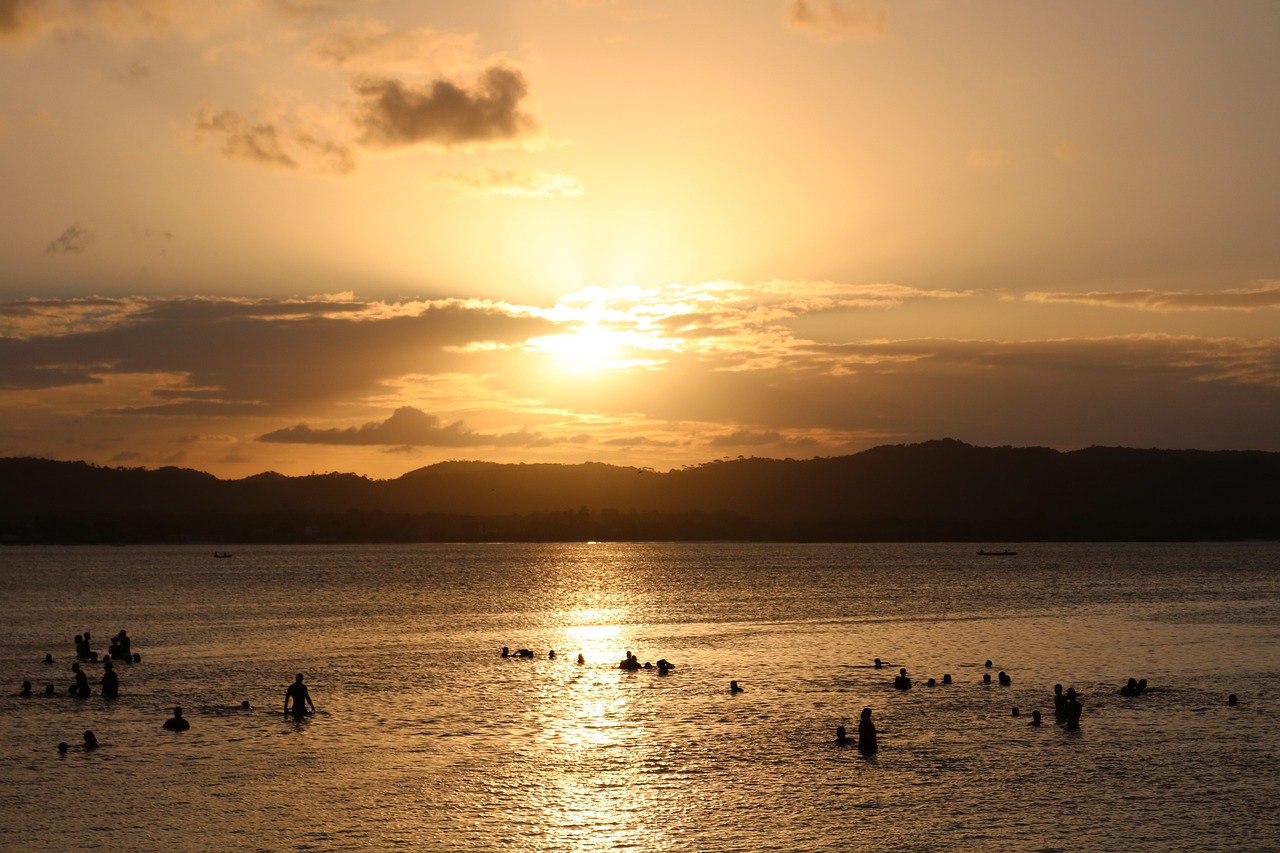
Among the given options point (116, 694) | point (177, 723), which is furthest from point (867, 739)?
point (116, 694)

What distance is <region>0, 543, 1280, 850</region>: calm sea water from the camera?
33.9 m

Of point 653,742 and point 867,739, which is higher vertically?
point 867,739

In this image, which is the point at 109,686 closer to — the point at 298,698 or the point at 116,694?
the point at 116,694

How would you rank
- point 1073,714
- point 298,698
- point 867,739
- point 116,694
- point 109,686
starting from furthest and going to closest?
point 116,694 < point 109,686 < point 298,698 < point 1073,714 < point 867,739

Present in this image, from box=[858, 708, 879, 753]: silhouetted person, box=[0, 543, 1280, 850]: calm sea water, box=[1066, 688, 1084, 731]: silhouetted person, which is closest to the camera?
box=[0, 543, 1280, 850]: calm sea water

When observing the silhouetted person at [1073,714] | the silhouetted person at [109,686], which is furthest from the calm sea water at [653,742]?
the silhouetted person at [109,686]

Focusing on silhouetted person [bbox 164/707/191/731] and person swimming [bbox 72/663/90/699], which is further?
person swimming [bbox 72/663/90/699]

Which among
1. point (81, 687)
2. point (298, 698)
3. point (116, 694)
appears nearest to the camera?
point (298, 698)

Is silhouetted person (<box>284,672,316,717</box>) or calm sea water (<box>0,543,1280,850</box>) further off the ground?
silhouetted person (<box>284,672,316,717</box>)

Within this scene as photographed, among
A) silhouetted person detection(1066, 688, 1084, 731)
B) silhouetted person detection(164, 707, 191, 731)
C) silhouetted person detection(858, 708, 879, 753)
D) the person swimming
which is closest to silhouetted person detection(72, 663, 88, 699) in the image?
the person swimming

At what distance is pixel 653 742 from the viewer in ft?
151

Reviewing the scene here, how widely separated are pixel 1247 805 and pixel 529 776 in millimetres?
22842

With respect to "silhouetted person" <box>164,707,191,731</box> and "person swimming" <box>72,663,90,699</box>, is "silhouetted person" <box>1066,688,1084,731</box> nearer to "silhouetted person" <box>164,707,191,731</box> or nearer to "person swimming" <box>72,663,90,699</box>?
"silhouetted person" <box>164,707,191,731</box>

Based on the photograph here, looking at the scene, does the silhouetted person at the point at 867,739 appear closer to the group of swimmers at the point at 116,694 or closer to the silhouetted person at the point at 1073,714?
the silhouetted person at the point at 1073,714
